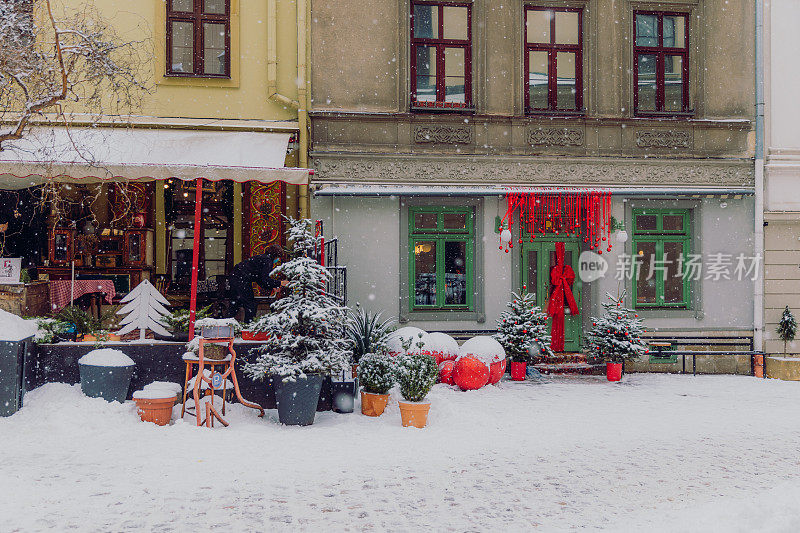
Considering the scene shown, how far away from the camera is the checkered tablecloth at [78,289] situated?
1102cm

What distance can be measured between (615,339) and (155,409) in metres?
7.69

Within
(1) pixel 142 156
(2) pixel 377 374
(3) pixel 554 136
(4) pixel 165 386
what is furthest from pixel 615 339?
(1) pixel 142 156

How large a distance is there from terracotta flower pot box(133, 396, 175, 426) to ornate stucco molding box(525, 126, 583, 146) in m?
8.08

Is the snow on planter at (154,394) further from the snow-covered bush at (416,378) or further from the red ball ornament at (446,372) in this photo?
the red ball ornament at (446,372)

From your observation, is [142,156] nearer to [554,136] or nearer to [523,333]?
[523,333]

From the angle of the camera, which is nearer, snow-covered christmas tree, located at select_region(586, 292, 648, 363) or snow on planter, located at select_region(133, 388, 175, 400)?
snow on planter, located at select_region(133, 388, 175, 400)

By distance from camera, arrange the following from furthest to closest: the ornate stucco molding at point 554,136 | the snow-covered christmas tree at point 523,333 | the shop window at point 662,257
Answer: the shop window at point 662,257 < the ornate stucco molding at point 554,136 < the snow-covered christmas tree at point 523,333

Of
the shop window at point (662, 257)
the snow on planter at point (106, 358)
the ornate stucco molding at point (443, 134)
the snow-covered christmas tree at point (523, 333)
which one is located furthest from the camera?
the shop window at point (662, 257)

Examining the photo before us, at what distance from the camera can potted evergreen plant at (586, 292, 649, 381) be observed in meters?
Answer: 11.5

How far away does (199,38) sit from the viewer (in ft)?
40.0

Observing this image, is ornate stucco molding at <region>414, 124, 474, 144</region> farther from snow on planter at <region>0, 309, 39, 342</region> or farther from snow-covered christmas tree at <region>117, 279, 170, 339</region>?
snow on planter at <region>0, 309, 39, 342</region>

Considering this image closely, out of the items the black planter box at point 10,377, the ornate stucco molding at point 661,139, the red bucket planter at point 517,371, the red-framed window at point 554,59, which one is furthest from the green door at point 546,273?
the black planter box at point 10,377

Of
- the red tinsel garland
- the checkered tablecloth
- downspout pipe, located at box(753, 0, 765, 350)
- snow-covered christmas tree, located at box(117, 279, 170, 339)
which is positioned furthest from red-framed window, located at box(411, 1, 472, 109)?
the checkered tablecloth

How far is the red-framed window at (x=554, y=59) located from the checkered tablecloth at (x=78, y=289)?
27.9 feet
